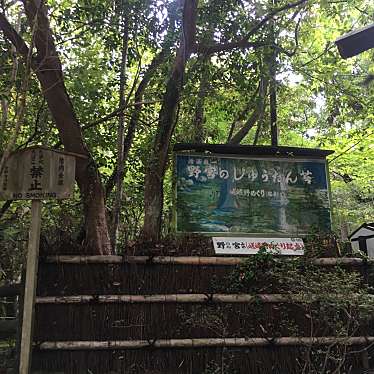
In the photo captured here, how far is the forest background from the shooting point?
589 cm

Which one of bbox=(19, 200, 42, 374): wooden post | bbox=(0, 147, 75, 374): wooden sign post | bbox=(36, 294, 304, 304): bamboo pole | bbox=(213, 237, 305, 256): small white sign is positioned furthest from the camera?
bbox=(213, 237, 305, 256): small white sign

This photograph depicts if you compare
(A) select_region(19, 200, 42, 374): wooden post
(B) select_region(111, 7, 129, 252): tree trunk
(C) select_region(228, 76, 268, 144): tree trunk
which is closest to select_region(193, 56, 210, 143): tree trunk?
(C) select_region(228, 76, 268, 144): tree trunk

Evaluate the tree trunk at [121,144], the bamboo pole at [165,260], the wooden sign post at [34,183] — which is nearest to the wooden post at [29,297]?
the wooden sign post at [34,183]

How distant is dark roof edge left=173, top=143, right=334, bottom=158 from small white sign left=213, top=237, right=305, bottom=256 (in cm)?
151

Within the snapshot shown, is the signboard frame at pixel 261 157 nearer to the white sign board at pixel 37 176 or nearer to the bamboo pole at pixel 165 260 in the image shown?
the bamboo pole at pixel 165 260

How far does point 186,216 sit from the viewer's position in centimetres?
649

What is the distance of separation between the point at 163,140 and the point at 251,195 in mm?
1779

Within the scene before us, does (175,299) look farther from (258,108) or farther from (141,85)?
(258,108)

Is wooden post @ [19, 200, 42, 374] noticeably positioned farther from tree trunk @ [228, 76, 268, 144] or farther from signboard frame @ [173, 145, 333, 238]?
tree trunk @ [228, 76, 268, 144]

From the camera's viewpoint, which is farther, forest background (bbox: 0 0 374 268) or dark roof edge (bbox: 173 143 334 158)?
dark roof edge (bbox: 173 143 334 158)

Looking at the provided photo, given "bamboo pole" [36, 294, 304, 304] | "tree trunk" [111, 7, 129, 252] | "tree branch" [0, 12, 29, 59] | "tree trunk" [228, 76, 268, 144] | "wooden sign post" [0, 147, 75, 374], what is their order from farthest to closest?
"tree trunk" [228, 76, 268, 144] < "tree trunk" [111, 7, 129, 252] < "bamboo pole" [36, 294, 304, 304] < "tree branch" [0, 12, 29, 59] < "wooden sign post" [0, 147, 75, 374]

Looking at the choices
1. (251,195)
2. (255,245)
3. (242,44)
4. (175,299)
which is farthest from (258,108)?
(175,299)

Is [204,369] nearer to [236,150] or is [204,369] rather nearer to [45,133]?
[236,150]

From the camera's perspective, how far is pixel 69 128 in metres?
5.75
